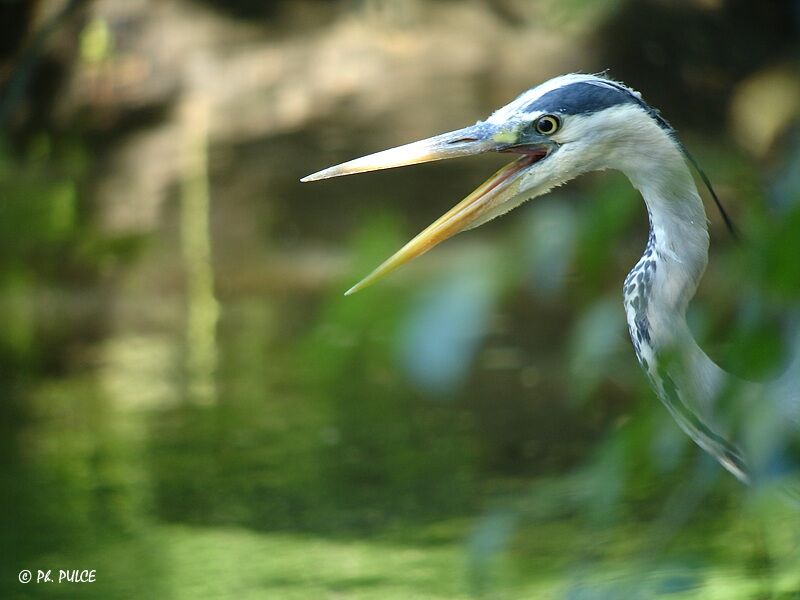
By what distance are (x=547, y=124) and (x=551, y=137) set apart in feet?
0.08

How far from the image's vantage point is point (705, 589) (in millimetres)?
2936

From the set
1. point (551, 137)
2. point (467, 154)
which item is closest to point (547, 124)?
point (551, 137)

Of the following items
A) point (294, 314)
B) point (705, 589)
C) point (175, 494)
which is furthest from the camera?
point (294, 314)

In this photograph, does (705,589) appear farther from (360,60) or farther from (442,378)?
(360,60)

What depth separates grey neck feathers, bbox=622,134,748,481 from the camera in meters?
2.03

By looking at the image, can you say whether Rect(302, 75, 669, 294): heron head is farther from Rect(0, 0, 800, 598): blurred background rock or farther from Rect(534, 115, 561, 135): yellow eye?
Rect(0, 0, 800, 598): blurred background rock

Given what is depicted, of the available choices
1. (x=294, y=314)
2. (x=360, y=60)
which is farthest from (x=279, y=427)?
(x=360, y=60)

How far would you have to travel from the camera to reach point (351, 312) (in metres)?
1.02

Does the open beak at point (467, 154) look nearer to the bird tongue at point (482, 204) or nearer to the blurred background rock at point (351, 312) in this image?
the bird tongue at point (482, 204)

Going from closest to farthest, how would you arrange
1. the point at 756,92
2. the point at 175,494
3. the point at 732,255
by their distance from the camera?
the point at 732,255, the point at 175,494, the point at 756,92

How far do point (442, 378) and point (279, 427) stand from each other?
3.74 m

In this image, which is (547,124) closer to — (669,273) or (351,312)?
(669,273)

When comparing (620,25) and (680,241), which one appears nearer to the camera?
(680,241)

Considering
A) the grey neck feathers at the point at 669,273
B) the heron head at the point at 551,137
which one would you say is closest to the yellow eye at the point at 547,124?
Result: the heron head at the point at 551,137
